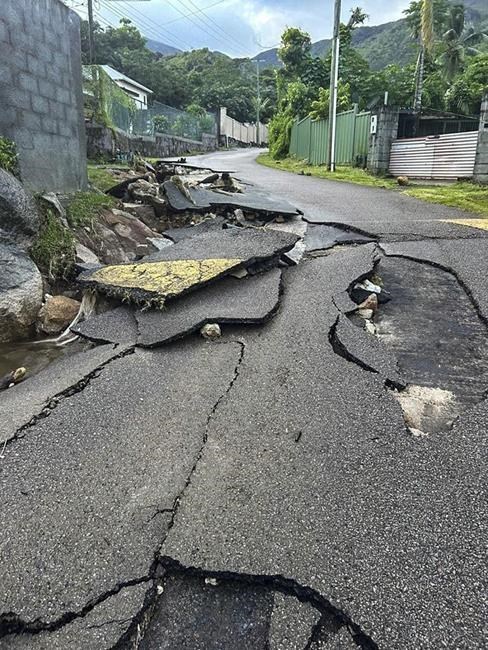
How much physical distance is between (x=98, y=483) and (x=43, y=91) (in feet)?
18.1

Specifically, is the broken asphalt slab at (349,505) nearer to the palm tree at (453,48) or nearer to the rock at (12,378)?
the rock at (12,378)

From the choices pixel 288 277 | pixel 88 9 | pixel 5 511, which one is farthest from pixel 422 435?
pixel 88 9

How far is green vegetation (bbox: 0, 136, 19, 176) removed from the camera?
4.84 metres

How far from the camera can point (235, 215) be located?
21.1ft

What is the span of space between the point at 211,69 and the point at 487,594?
61400mm

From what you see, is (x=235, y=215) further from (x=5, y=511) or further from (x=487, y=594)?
(x=487, y=594)

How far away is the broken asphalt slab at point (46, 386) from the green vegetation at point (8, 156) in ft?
9.08

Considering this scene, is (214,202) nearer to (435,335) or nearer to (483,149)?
(435,335)

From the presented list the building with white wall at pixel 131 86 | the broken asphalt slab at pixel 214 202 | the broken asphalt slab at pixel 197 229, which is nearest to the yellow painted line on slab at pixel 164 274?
the broken asphalt slab at pixel 197 229

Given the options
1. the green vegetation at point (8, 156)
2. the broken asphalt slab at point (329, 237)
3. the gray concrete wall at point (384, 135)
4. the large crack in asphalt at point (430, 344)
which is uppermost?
the gray concrete wall at point (384, 135)

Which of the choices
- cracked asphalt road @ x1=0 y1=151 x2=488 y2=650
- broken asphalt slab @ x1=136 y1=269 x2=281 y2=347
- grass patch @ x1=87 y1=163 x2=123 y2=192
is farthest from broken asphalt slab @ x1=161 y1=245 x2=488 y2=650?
grass patch @ x1=87 y1=163 x2=123 y2=192

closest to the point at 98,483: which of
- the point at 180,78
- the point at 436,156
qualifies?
the point at 436,156

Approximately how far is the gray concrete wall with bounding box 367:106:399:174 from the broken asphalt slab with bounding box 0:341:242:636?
11.9m

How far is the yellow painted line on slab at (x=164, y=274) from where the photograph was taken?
366 cm
